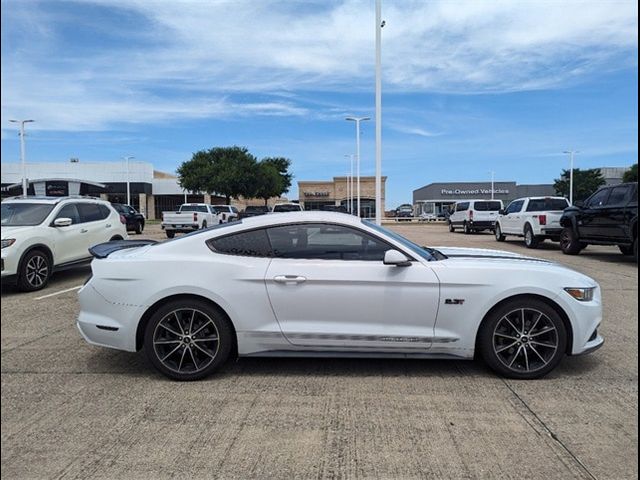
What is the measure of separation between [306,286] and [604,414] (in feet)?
7.95

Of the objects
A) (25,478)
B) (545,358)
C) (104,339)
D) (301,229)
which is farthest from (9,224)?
(545,358)

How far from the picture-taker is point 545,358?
4430 millimetres

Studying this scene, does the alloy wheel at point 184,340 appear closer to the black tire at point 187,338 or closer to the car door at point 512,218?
the black tire at point 187,338

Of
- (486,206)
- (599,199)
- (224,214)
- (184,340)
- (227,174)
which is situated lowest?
(184,340)

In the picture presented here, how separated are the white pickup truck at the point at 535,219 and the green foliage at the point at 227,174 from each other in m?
34.7

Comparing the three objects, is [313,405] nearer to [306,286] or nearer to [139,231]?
[306,286]

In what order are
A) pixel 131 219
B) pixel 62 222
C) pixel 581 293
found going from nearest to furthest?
pixel 581 293 < pixel 62 222 < pixel 131 219

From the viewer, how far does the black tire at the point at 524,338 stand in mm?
4398

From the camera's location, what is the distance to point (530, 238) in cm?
1719

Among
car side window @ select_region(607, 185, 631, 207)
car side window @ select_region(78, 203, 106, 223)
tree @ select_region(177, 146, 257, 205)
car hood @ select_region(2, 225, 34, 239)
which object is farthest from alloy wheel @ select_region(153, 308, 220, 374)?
tree @ select_region(177, 146, 257, 205)

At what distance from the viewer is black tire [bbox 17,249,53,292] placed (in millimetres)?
8484

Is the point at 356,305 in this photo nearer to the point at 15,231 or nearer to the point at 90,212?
the point at 15,231

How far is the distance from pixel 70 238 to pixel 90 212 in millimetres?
1161

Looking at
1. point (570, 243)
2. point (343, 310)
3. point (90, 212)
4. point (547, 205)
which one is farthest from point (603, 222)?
point (90, 212)
